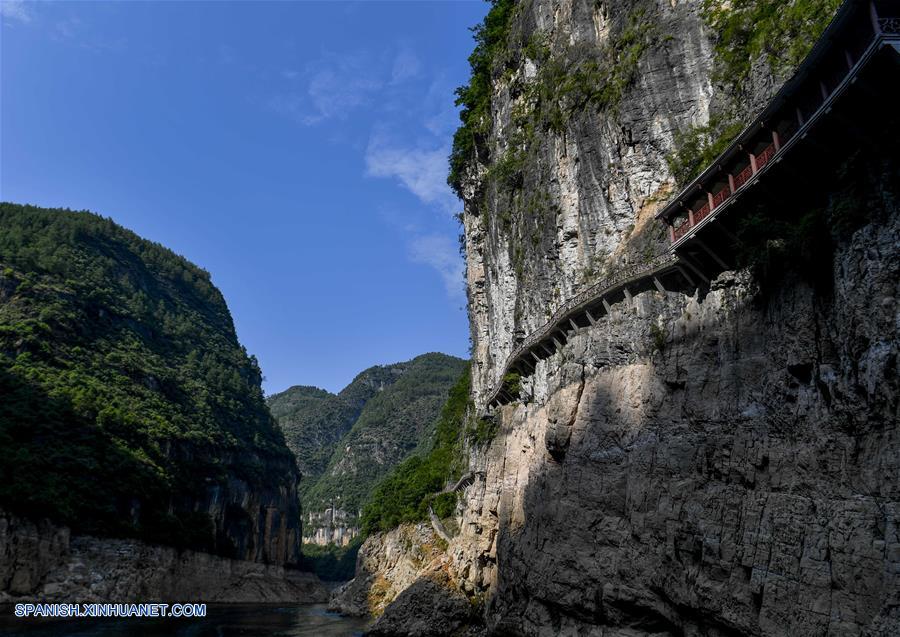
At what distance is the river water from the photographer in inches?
1526

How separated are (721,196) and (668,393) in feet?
23.6

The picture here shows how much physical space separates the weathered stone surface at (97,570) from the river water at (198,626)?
4.11m

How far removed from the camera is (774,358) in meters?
17.5

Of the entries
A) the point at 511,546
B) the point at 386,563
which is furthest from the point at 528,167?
the point at 386,563

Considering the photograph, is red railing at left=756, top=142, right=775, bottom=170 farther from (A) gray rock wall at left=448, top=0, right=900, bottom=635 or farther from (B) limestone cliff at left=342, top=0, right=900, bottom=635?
(B) limestone cliff at left=342, top=0, right=900, bottom=635

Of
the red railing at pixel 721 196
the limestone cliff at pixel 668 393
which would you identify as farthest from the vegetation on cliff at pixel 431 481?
the red railing at pixel 721 196

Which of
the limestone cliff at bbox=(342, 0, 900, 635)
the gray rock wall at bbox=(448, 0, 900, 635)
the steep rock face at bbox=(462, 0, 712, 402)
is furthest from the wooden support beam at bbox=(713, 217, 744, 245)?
the steep rock face at bbox=(462, 0, 712, 402)

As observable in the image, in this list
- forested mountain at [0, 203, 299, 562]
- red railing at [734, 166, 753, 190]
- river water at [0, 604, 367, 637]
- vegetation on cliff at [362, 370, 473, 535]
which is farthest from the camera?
forested mountain at [0, 203, 299, 562]

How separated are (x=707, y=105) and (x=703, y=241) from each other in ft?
28.9

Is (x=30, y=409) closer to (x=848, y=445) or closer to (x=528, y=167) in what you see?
(x=528, y=167)

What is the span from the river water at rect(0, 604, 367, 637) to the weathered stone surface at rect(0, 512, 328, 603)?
13.5 ft

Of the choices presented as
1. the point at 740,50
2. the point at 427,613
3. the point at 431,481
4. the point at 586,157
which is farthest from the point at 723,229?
the point at 431,481

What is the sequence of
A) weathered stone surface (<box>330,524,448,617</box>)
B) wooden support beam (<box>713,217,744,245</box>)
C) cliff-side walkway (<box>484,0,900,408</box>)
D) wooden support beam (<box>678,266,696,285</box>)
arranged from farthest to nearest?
weathered stone surface (<box>330,524,448,617</box>)
wooden support beam (<box>678,266,696,285</box>)
wooden support beam (<box>713,217,744,245</box>)
cliff-side walkway (<box>484,0,900,408</box>)

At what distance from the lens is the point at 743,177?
63.1 feet
